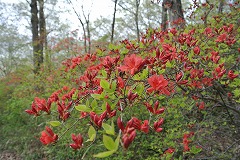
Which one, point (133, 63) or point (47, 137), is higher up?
point (133, 63)

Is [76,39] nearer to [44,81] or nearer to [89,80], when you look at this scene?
[44,81]

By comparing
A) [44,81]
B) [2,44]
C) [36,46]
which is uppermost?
[2,44]

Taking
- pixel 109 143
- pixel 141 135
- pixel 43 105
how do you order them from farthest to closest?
pixel 141 135 < pixel 43 105 < pixel 109 143

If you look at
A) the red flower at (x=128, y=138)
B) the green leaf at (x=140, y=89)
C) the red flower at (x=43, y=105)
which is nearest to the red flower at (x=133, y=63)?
the green leaf at (x=140, y=89)

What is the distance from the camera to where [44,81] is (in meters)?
6.18

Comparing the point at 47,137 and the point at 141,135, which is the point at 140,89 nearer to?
the point at 47,137

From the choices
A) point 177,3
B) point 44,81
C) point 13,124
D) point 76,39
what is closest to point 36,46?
point 76,39

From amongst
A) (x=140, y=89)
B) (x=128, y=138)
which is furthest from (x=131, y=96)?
(x=128, y=138)

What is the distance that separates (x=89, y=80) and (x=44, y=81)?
5326mm

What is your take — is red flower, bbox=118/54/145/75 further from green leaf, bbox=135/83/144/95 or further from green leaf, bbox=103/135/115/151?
green leaf, bbox=103/135/115/151

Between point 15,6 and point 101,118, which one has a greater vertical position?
point 15,6

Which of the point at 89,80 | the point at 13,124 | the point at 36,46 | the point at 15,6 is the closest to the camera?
the point at 89,80

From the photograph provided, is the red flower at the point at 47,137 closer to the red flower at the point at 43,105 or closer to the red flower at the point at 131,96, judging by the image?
the red flower at the point at 43,105

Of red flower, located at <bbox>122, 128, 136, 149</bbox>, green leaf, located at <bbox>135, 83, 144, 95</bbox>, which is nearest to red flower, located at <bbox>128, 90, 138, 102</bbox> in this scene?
green leaf, located at <bbox>135, 83, 144, 95</bbox>
